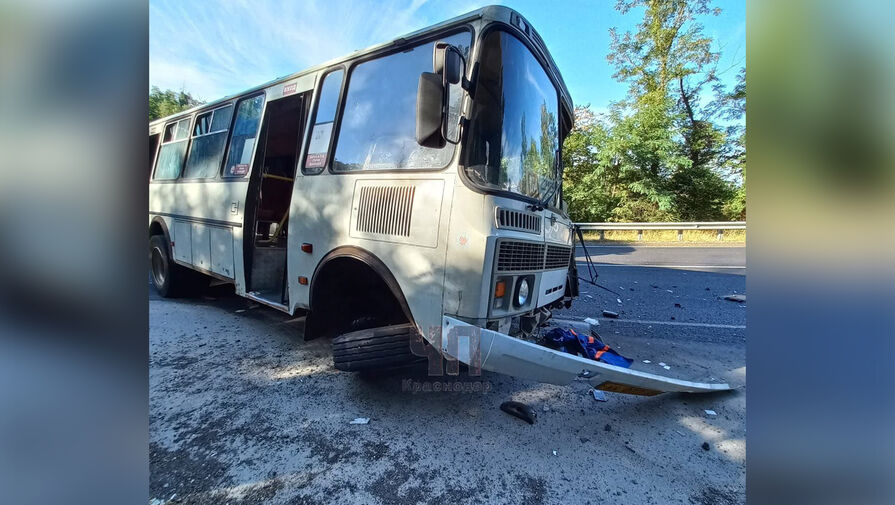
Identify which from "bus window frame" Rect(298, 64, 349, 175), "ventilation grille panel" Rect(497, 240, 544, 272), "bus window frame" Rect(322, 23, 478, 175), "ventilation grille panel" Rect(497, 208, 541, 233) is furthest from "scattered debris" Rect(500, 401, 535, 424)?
"bus window frame" Rect(298, 64, 349, 175)

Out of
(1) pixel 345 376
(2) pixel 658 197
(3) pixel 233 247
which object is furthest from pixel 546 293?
(2) pixel 658 197

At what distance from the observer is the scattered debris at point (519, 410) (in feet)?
7.84

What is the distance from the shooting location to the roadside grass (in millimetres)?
10005

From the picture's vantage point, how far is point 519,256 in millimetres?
2264

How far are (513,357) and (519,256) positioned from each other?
2.28ft

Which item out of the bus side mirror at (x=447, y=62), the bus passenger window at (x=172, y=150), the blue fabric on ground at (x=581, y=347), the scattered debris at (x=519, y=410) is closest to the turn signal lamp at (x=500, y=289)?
the scattered debris at (x=519, y=410)

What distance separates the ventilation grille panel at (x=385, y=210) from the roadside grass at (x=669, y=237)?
10622 mm

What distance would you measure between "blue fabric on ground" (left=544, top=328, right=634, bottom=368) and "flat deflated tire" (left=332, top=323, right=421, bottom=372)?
138 cm

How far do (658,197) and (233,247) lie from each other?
12049 mm

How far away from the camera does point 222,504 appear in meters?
1.60

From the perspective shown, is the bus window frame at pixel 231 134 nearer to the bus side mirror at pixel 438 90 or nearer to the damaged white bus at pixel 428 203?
the damaged white bus at pixel 428 203

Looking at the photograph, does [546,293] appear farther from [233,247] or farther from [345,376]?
[233,247]

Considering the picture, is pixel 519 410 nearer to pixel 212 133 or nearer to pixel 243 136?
pixel 243 136
